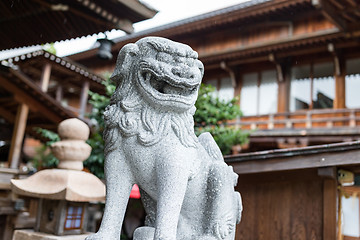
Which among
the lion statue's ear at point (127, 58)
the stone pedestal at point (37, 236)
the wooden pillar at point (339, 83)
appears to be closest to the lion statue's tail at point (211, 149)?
the lion statue's ear at point (127, 58)

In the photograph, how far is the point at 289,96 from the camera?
11305mm

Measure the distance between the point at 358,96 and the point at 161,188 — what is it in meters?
9.92

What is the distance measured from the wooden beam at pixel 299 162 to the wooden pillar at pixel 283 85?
7385mm

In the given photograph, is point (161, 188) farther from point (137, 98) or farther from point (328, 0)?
point (328, 0)

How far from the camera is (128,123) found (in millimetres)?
1998

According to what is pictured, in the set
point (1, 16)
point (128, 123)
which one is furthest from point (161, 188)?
point (1, 16)

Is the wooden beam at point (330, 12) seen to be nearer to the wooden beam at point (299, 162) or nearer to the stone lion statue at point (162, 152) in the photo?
the wooden beam at point (299, 162)

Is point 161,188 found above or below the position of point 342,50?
below

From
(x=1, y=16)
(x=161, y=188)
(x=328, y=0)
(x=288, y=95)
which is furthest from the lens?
(x=288, y=95)

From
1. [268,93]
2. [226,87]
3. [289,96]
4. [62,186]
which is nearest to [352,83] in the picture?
[289,96]

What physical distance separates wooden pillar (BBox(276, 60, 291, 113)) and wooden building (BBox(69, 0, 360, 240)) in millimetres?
33

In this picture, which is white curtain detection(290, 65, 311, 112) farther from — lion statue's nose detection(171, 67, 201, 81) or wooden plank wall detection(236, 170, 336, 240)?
lion statue's nose detection(171, 67, 201, 81)

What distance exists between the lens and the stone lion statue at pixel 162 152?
6.42 feet

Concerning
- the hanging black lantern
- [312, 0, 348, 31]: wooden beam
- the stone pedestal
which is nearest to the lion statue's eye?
the stone pedestal
